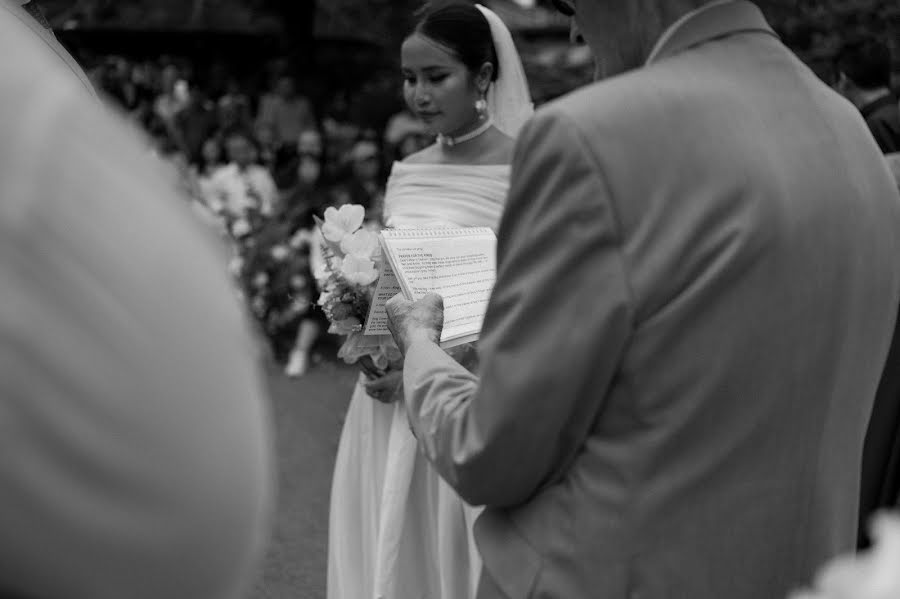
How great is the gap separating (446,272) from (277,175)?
1006 cm

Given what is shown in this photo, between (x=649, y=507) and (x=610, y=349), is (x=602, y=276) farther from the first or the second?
(x=649, y=507)

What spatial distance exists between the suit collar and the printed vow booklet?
1.19 metres

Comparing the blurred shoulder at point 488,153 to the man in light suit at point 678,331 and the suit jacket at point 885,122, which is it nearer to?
the suit jacket at point 885,122

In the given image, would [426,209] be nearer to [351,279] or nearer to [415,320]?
[351,279]

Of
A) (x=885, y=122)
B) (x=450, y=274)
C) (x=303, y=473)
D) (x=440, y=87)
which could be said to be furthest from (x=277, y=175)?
(x=450, y=274)

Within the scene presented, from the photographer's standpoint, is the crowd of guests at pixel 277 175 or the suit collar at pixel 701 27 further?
the crowd of guests at pixel 277 175

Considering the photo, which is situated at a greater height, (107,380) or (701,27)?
(107,380)

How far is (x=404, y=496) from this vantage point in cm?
374

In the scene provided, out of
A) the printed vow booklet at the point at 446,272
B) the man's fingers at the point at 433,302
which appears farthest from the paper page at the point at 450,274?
the man's fingers at the point at 433,302

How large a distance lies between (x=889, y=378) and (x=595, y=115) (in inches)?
91.3

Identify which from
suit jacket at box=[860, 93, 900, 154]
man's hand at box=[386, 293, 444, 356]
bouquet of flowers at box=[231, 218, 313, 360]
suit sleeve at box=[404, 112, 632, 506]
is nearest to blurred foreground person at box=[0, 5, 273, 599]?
suit sleeve at box=[404, 112, 632, 506]

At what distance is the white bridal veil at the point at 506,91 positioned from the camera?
164 inches

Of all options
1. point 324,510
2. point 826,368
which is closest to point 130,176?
point 826,368

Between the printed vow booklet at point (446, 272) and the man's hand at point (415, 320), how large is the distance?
1.44 ft
